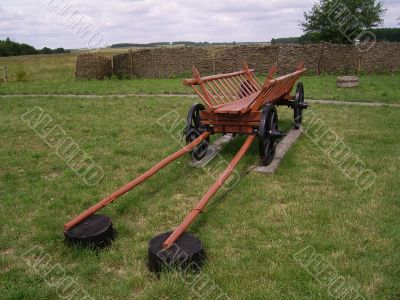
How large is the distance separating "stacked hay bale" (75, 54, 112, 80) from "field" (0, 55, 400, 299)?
1550 cm

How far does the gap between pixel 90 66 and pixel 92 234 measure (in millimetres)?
20622

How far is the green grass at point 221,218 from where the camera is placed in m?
3.19

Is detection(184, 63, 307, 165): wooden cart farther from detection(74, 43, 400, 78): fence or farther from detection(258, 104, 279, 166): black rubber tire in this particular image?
detection(74, 43, 400, 78): fence

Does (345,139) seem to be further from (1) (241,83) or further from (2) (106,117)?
(2) (106,117)

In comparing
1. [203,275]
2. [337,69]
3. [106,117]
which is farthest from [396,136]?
[337,69]

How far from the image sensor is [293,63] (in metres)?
21.9

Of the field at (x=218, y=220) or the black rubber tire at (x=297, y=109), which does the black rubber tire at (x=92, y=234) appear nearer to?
the field at (x=218, y=220)

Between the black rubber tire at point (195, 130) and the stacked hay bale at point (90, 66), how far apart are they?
17.9 m

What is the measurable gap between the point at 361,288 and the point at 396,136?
17.0 ft

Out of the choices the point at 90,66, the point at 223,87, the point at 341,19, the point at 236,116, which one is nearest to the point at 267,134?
the point at 236,116

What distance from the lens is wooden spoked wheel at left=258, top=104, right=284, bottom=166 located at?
5410 millimetres

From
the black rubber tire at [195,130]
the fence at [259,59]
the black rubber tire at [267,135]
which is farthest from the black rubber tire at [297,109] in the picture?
the fence at [259,59]

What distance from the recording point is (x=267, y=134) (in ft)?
18.3

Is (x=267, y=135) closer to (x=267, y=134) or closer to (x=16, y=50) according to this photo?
(x=267, y=134)
